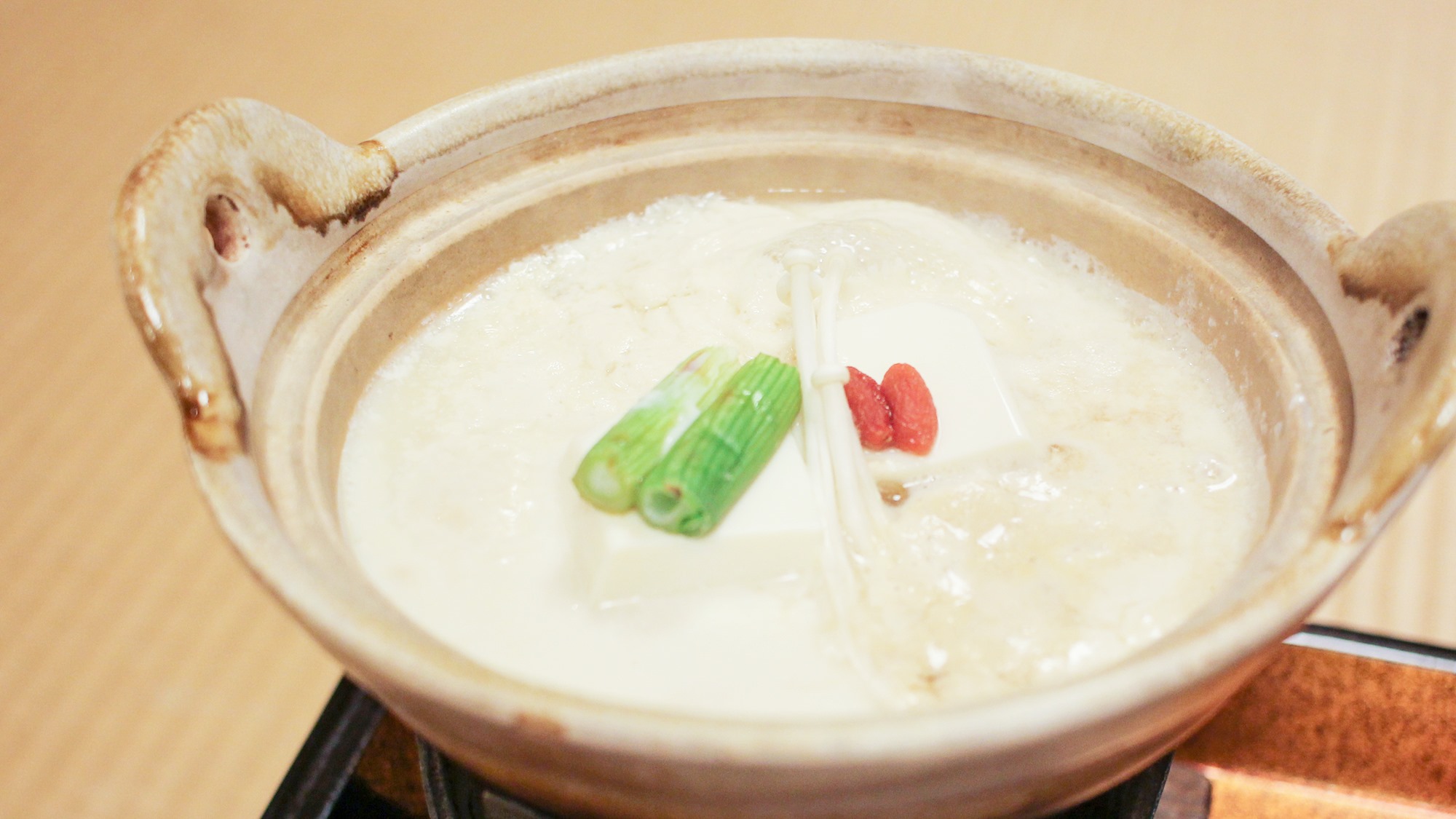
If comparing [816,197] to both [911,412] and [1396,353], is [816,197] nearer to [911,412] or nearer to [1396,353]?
[911,412]

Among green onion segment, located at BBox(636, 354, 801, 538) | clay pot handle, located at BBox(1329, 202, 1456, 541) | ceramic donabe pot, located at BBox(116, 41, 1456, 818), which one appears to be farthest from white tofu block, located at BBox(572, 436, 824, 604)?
clay pot handle, located at BBox(1329, 202, 1456, 541)

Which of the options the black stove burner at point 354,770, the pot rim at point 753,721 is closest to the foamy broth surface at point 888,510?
the pot rim at point 753,721

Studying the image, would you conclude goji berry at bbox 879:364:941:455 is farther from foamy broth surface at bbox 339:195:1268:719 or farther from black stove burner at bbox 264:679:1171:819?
black stove burner at bbox 264:679:1171:819

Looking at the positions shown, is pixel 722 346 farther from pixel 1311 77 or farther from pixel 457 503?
pixel 1311 77

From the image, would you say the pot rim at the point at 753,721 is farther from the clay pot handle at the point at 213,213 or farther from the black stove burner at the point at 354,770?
the black stove burner at the point at 354,770

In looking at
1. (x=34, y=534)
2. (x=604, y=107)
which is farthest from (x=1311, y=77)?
(x=34, y=534)

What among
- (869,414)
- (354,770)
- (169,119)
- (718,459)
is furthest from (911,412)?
(169,119)
